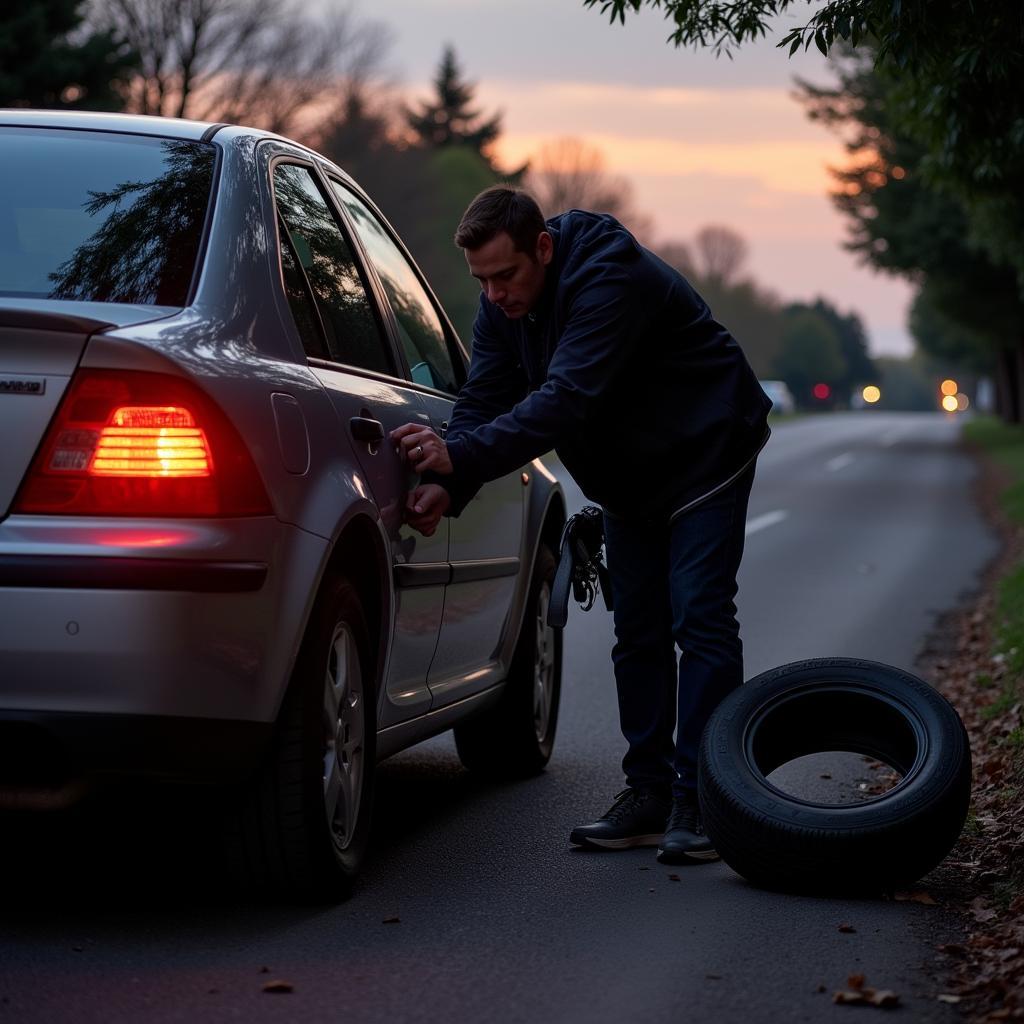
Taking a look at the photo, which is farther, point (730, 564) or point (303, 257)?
point (730, 564)

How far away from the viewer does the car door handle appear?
4738 mm

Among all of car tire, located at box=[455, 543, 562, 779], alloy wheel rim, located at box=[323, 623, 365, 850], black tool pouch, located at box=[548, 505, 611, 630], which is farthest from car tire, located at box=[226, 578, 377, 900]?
car tire, located at box=[455, 543, 562, 779]

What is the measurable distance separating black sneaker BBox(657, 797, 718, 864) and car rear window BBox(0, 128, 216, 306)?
2136 millimetres

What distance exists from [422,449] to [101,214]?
106 cm

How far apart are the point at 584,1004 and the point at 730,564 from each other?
6.32ft

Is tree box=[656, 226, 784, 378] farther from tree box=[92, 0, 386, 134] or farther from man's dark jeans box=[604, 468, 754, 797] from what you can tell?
man's dark jeans box=[604, 468, 754, 797]

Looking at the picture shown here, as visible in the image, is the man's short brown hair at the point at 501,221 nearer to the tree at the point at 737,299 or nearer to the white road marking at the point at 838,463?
the white road marking at the point at 838,463

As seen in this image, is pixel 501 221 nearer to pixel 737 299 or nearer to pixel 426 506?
pixel 426 506

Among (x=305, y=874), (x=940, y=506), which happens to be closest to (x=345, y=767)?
(x=305, y=874)

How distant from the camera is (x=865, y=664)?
5.39m

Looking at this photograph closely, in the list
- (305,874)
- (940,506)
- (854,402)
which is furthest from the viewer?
(854,402)

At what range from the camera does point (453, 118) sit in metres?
92.4

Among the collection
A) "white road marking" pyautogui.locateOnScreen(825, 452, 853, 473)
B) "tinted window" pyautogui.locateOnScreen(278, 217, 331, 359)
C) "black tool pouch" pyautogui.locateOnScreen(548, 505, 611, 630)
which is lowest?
"white road marking" pyautogui.locateOnScreen(825, 452, 853, 473)

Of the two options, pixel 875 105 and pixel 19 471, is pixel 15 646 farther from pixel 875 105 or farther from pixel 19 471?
pixel 875 105
